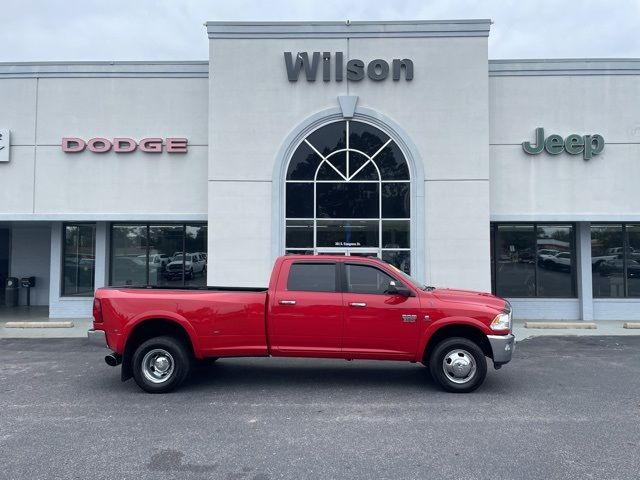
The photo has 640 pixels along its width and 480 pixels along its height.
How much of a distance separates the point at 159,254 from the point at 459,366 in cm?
1065

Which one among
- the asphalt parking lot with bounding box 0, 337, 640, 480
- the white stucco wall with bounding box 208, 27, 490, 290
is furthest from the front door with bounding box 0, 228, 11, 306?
the asphalt parking lot with bounding box 0, 337, 640, 480

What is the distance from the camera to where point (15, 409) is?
21.0 ft

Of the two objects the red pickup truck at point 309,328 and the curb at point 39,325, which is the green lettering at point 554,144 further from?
the curb at point 39,325

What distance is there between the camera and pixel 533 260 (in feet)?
48.1

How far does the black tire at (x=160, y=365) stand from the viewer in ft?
23.2

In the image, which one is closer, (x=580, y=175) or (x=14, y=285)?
(x=580, y=175)

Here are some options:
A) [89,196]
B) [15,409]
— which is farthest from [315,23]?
[15,409]

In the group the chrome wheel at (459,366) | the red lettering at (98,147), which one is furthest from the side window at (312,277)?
the red lettering at (98,147)

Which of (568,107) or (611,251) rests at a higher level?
(568,107)

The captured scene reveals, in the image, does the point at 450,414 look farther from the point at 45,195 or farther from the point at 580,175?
the point at 45,195

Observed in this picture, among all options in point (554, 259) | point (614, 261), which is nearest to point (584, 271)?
point (554, 259)

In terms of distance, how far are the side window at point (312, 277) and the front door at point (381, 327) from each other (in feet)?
1.26

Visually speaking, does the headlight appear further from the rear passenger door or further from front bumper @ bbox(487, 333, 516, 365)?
the rear passenger door

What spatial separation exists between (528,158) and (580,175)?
1487 mm
